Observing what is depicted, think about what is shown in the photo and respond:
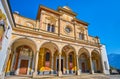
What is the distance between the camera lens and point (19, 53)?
1391 centimetres

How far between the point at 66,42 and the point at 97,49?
8.00 metres

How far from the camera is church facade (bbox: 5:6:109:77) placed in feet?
40.5

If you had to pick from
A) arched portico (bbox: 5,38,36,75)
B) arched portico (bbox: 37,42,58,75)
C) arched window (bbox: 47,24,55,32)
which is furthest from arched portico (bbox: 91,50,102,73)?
arched portico (bbox: 5,38,36,75)

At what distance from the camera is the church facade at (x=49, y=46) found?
12336mm

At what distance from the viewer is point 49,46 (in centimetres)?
1570

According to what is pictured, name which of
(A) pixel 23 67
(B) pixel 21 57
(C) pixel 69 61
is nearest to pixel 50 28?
(B) pixel 21 57

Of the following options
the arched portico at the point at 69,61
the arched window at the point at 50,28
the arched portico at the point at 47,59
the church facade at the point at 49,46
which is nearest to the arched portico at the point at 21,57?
the church facade at the point at 49,46

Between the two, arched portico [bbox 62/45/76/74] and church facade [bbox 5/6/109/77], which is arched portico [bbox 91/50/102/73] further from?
arched portico [bbox 62/45/76/74]

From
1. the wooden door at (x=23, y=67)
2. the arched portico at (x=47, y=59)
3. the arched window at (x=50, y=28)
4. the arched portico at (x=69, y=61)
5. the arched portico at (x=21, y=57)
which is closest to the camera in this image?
the arched portico at (x=21, y=57)

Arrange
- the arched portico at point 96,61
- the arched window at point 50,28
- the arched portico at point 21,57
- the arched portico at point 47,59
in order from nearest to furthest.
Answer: the arched portico at point 21,57 < the arched portico at point 47,59 < the arched window at point 50,28 < the arched portico at point 96,61

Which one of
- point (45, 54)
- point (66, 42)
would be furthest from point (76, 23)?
point (45, 54)

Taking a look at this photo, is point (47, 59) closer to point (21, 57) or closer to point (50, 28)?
point (21, 57)

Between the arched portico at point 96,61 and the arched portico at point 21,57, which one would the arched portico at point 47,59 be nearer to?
the arched portico at point 21,57

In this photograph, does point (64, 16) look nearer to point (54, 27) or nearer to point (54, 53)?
point (54, 27)
